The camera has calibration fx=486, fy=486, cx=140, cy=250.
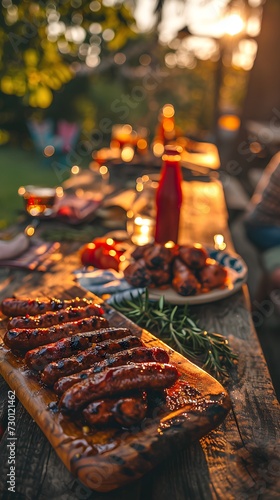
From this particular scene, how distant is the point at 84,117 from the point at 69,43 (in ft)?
41.7

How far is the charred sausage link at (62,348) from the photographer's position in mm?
1722

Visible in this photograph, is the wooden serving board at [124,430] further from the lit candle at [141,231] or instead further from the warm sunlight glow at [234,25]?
the warm sunlight glow at [234,25]

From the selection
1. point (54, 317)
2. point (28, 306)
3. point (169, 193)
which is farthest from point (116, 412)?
point (169, 193)

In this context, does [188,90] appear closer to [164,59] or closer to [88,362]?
[164,59]

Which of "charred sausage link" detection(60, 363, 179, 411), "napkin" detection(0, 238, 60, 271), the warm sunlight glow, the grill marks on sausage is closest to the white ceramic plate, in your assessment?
the grill marks on sausage

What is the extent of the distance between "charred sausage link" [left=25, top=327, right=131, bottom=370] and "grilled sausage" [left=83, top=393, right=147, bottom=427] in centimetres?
30

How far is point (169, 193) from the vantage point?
338cm

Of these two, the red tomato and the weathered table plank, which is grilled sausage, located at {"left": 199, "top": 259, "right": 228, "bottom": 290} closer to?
the red tomato

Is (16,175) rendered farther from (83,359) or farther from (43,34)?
(83,359)

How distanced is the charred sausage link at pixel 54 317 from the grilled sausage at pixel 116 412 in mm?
558

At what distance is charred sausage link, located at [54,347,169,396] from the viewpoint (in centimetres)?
159

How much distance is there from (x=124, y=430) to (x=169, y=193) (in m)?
2.12

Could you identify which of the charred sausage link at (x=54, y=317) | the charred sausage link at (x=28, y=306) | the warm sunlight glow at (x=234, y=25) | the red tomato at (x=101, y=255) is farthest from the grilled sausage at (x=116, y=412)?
the warm sunlight glow at (x=234, y=25)

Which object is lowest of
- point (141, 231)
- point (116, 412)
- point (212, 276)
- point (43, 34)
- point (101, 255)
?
point (141, 231)
